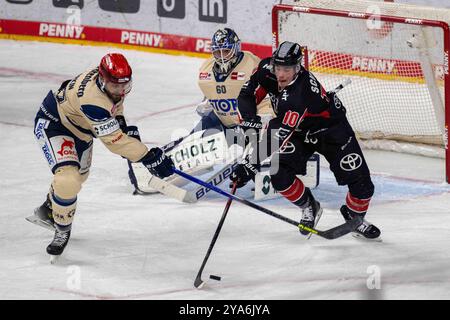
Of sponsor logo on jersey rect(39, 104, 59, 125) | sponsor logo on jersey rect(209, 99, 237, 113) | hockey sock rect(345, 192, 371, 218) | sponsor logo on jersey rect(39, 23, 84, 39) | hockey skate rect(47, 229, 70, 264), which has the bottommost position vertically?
sponsor logo on jersey rect(39, 23, 84, 39)

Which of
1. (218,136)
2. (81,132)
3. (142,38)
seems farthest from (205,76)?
(142,38)

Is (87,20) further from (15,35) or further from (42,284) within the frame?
(42,284)

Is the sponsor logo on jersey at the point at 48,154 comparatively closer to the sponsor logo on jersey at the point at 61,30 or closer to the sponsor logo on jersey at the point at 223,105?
the sponsor logo on jersey at the point at 223,105

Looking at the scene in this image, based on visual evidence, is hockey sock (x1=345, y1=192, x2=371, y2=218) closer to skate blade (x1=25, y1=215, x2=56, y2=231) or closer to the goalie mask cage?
the goalie mask cage

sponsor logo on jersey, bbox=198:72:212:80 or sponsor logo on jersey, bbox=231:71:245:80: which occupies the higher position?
sponsor logo on jersey, bbox=231:71:245:80

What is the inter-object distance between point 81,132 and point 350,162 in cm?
159

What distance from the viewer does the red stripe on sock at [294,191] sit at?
671cm

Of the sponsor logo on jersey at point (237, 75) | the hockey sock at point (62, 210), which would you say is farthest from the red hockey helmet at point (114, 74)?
the sponsor logo on jersey at point (237, 75)

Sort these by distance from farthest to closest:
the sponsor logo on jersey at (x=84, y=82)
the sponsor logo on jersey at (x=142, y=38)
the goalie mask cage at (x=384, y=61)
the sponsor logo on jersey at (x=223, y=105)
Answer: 1. the sponsor logo on jersey at (x=142, y=38)
2. the goalie mask cage at (x=384, y=61)
3. the sponsor logo on jersey at (x=223, y=105)
4. the sponsor logo on jersey at (x=84, y=82)

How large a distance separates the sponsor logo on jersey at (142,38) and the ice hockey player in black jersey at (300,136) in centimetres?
502

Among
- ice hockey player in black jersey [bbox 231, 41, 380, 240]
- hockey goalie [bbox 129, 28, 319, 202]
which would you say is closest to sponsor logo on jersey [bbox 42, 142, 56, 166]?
ice hockey player in black jersey [bbox 231, 41, 380, 240]

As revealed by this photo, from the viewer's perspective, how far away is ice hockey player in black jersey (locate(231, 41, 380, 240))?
6.36 meters

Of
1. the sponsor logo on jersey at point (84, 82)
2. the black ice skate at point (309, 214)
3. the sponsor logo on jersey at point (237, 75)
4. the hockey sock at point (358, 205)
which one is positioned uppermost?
the sponsor logo on jersey at point (84, 82)

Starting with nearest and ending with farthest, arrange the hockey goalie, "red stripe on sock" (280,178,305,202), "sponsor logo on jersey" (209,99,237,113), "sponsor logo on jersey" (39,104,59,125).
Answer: "sponsor logo on jersey" (39,104,59,125) → "red stripe on sock" (280,178,305,202) → the hockey goalie → "sponsor logo on jersey" (209,99,237,113)
